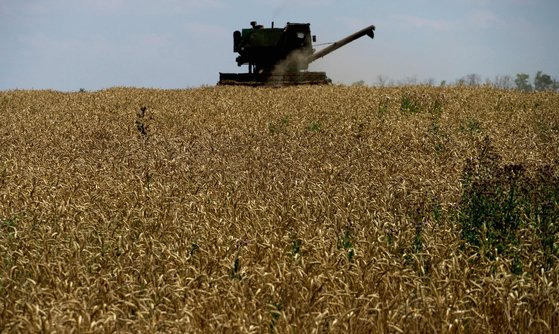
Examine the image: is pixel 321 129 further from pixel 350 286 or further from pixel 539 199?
pixel 350 286

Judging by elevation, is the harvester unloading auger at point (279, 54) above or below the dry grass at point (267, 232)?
above

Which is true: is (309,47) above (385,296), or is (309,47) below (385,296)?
above

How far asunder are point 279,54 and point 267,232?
27090 mm

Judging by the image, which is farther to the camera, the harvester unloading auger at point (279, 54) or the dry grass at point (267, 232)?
the harvester unloading auger at point (279, 54)

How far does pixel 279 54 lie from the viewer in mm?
33500

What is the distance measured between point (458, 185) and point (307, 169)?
2372 mm

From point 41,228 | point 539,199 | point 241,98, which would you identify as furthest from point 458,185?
point 241,98

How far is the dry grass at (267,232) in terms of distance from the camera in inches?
189

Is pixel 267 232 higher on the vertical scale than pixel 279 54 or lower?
lower

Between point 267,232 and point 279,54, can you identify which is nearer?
point 267,232

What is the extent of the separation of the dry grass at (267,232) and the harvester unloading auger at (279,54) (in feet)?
53.6

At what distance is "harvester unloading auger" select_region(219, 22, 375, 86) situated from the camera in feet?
109

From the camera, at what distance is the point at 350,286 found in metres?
5.51

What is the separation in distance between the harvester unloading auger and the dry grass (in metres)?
16.3
